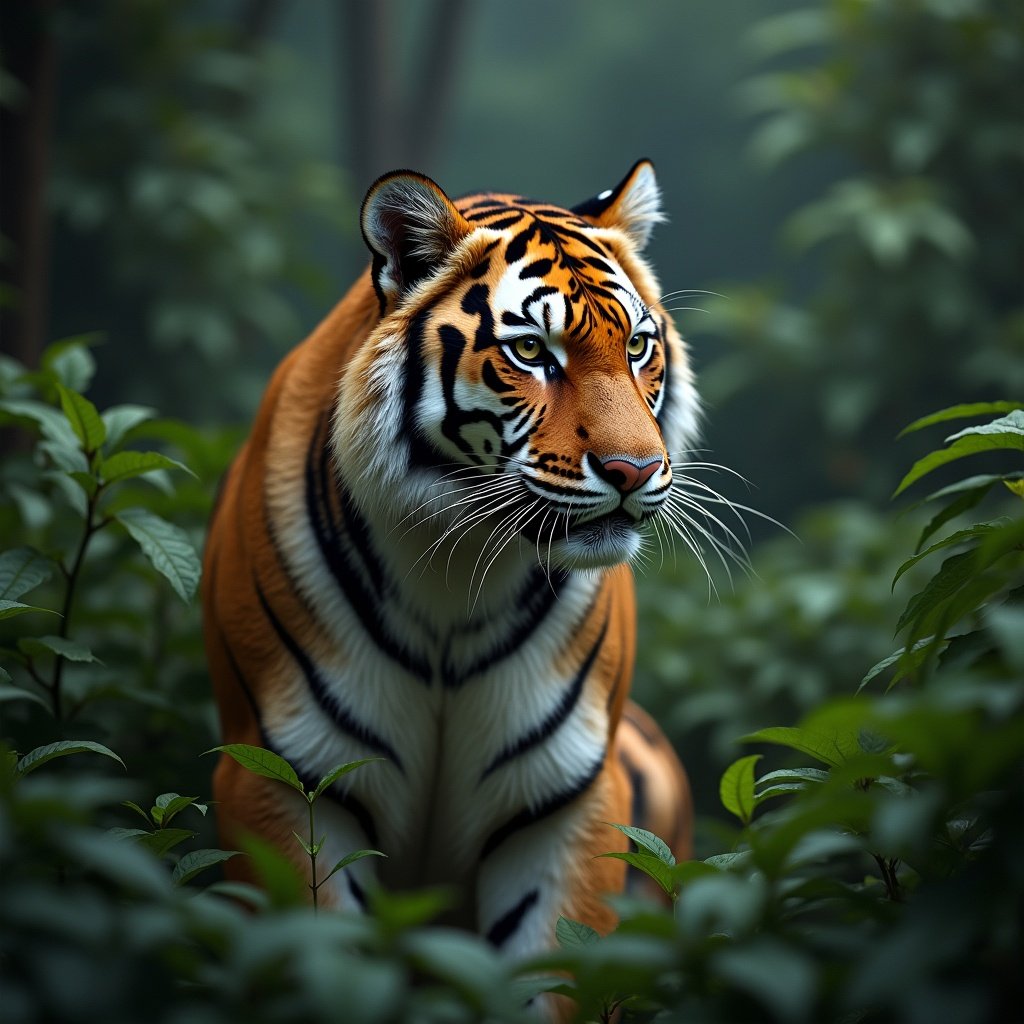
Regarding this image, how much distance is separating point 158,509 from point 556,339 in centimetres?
107

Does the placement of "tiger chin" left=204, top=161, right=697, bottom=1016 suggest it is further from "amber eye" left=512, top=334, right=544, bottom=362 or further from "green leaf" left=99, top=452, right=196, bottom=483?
"green leaf" left=99, top=452, right=196, bottom=483

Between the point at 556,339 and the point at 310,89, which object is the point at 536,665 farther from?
the point at 310,89

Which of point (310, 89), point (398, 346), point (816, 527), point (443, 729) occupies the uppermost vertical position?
point (310, 89)

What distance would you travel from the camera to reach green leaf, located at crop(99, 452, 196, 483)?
1.73 m

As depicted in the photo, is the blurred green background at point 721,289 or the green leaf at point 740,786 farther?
the blurred green background at point 721,289

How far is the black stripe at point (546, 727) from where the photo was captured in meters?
1.69

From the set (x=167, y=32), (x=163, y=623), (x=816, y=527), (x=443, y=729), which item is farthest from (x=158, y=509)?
(x=167, y=32)

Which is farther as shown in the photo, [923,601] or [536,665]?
[536,665]

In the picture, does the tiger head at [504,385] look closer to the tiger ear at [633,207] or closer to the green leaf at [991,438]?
the tiger ear at [633,207]

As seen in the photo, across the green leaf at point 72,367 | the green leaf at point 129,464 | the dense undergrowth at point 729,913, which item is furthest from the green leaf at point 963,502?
the green leaf at point 72,367

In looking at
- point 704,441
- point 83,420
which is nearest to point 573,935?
point 704,441

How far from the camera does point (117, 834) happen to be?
130 centimetres

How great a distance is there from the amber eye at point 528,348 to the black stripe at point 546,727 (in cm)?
49

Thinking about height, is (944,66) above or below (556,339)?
above
